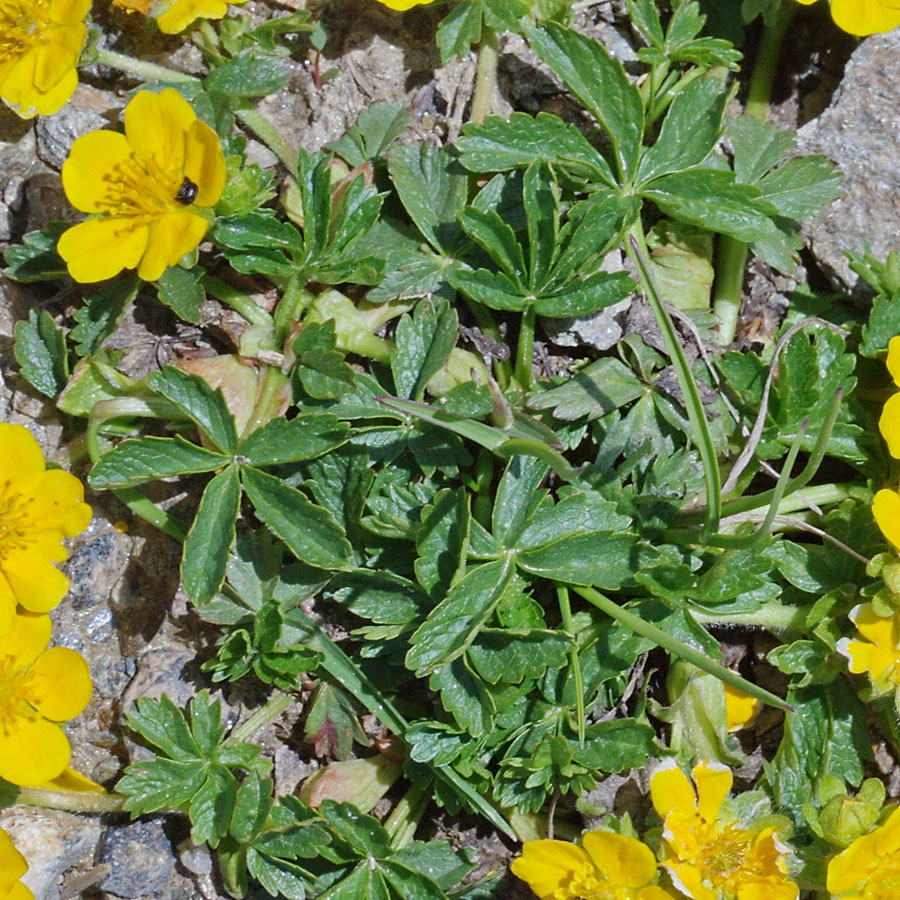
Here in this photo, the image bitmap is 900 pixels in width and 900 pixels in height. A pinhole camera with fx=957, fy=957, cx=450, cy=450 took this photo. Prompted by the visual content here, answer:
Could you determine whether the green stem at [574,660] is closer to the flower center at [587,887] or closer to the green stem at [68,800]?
the flower center at [587,887]

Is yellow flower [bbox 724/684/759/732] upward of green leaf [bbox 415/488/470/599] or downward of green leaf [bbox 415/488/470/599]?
downward

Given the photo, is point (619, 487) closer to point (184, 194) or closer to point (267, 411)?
point (267, 411)

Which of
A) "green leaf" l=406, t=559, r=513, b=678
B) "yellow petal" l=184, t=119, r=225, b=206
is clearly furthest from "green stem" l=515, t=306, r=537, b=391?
"yellow petal" l=184, t=119, r=225, b=206

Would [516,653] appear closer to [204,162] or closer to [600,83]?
[204,162]

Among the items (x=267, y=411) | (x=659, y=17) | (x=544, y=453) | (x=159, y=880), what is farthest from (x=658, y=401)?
(x=159, y=880)

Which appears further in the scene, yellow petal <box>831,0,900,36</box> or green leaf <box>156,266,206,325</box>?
yellow petal <box>831,0,900,36</box>

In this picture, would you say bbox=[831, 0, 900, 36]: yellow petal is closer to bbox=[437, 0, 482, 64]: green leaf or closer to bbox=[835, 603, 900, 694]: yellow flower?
bbox=[437, 0, 482, 64]: green leaf

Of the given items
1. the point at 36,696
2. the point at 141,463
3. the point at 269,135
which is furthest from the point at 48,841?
the point at 269,135
